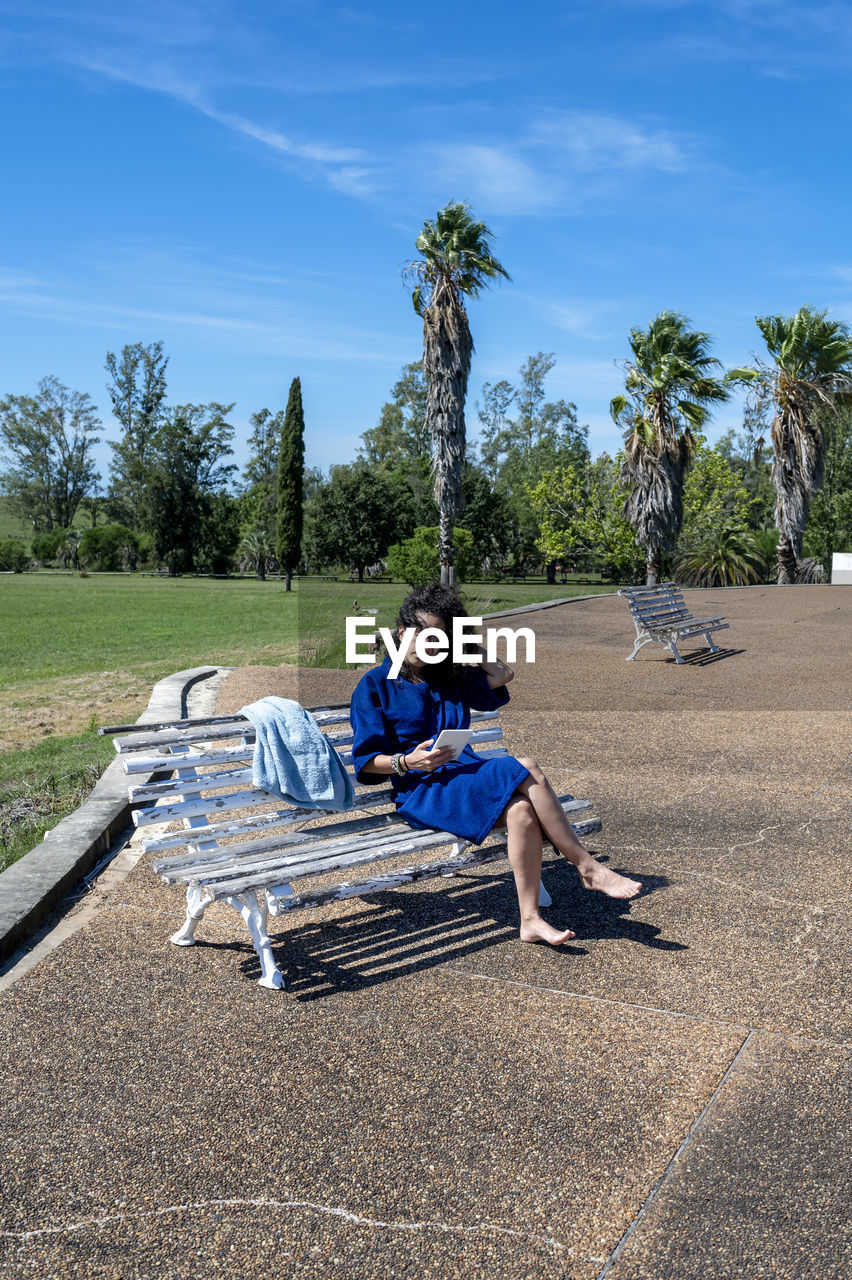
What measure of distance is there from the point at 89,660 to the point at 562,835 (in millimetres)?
12214

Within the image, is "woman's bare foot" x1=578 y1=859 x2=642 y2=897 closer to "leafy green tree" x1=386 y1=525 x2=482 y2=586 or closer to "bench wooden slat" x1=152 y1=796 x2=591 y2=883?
"bench wooden slat" x1=152 y1=796 x2=591 y2=883

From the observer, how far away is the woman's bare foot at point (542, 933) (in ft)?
12.5

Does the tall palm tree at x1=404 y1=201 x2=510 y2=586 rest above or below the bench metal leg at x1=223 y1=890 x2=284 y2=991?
above

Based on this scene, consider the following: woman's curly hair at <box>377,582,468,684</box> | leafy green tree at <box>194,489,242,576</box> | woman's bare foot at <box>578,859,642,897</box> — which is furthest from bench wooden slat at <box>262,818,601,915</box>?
leafy green tree at <box>194,489,242,576</box>

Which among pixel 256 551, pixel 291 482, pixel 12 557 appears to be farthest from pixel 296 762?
pixel 256 551

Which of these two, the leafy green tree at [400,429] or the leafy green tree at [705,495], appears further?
the leafy green tree at [400,429]

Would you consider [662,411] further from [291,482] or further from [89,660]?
[291,482]

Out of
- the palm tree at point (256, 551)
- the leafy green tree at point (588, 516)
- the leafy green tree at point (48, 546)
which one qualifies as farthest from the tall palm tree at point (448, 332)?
the leafy green tree at point (48, 546)

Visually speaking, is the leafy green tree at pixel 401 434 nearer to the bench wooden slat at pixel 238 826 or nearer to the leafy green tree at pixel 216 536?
the leafy green tree at pixel 216 536

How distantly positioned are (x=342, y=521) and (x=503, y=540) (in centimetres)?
799

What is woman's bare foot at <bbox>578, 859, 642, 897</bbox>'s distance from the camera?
4.08 metres

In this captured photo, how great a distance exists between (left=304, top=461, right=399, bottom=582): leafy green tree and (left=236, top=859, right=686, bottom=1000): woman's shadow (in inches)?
1865

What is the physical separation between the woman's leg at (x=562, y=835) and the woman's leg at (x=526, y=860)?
0.05 metres

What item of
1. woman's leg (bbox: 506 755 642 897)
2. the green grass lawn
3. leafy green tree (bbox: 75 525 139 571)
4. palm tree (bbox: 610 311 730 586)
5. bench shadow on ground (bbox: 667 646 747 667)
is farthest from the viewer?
leafy green tree (bbox: 75 525 139 571)
